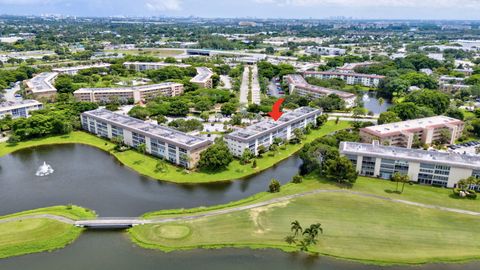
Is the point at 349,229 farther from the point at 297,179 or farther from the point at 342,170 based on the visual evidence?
the point at 297,179

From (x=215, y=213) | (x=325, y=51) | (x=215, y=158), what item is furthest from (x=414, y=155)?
(x=325, y=51)

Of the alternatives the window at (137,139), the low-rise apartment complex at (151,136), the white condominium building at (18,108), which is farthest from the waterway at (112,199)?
the white condominium building at (18,108)

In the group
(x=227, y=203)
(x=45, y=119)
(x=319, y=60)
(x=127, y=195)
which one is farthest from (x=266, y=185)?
(x=319, y=60)

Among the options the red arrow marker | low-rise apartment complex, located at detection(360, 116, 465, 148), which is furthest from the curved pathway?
the red arrow marker

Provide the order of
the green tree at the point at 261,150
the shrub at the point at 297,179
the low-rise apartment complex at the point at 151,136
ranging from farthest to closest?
the green tree at the point at 261,150 → the low-rise apartment complex at the point at 151,136 → the shrub at the point at 297,179

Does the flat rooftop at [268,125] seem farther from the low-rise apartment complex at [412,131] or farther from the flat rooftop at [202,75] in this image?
the flat rooftop at [202,75]

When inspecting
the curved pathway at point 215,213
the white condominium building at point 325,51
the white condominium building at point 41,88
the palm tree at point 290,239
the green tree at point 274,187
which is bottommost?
the palm tree at point 290,239

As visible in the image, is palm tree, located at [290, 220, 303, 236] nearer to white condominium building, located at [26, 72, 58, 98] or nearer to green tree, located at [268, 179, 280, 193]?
green tree, located at [268, 179, 280, 193]
